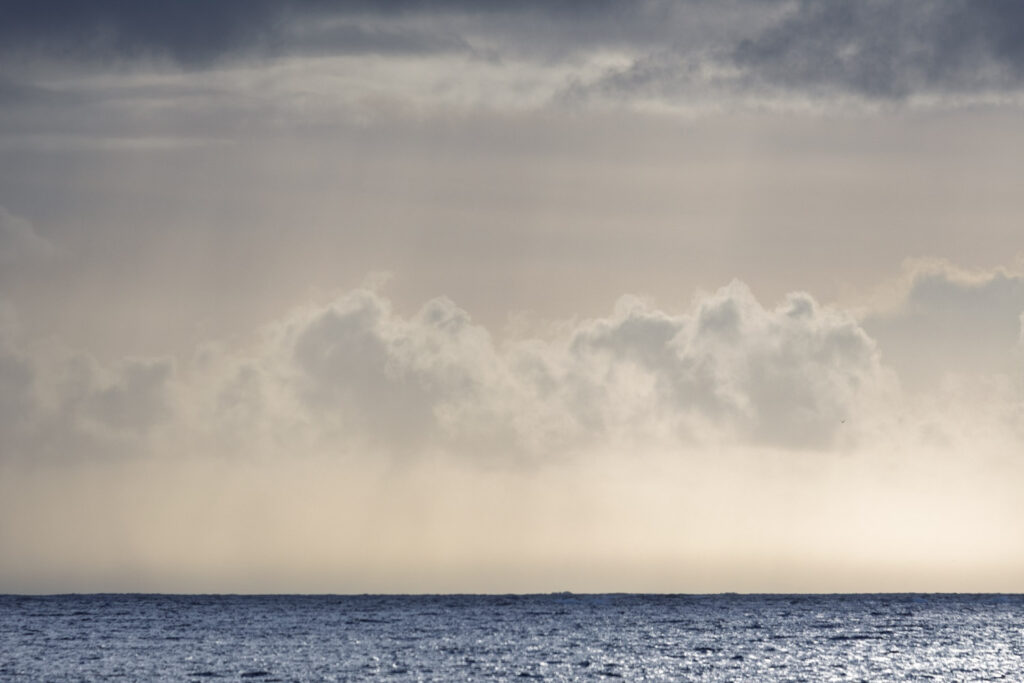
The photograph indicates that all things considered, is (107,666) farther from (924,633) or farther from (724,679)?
(924,633)

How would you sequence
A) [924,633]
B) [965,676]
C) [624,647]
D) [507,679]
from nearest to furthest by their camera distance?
[507,679] → [965,676] → [624,647] → [924,633]

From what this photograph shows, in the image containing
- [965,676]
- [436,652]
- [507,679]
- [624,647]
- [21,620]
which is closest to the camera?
[507,679]

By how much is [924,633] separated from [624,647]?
1925 inches

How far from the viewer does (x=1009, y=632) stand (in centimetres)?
16738

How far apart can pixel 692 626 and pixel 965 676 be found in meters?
78.8

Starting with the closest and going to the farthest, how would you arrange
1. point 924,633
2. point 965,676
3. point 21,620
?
1. point 965,676
2. point 924,633
3. point 21,620

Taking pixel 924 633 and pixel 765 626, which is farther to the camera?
pixel 765 626

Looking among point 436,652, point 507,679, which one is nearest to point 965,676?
point 507,679

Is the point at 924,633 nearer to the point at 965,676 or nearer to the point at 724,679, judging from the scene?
the point at 965,676

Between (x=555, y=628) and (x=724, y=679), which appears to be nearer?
(x=724, y=679)

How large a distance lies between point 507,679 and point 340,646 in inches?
1489

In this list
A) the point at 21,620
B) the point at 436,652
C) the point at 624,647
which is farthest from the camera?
the point at 21,620

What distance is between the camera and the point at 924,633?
15938 cm

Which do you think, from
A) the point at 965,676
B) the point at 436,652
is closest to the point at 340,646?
the point at 436,652
